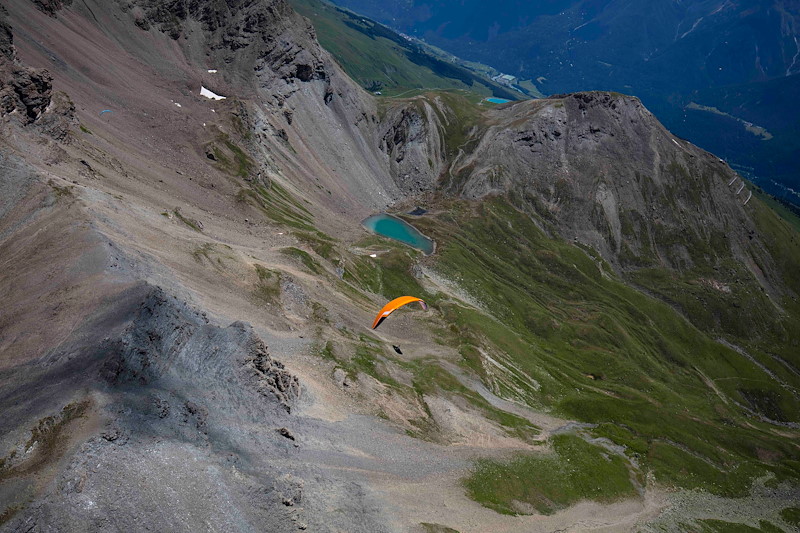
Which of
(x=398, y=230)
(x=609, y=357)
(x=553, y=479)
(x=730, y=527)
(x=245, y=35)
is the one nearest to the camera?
(x=553, y=479)

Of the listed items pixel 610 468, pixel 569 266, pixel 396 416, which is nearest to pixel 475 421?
pixel 396 416

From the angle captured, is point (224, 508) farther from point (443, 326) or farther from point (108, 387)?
point (443, 326)

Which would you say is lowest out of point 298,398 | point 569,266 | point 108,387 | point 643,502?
point 643,502

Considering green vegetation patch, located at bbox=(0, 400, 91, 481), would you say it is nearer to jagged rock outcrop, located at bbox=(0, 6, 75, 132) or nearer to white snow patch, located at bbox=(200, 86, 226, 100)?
jagged rock outcrop, located at bbox=(0, 6, 75, 132)

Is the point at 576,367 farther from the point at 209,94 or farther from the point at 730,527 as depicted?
the point at 209,94

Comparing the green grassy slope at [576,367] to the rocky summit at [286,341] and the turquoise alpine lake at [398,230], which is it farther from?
the turquoise alpine lake at [398,230]

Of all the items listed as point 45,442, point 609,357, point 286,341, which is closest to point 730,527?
point 609,357
